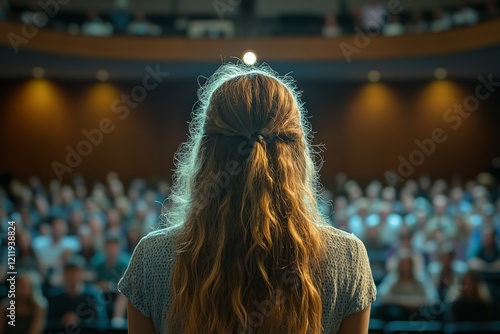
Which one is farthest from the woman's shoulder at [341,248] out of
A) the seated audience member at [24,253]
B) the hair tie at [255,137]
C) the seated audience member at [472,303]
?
the seated audience member at [24,253]

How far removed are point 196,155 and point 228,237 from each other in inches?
7.1

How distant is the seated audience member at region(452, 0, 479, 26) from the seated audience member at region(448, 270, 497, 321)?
352 inches

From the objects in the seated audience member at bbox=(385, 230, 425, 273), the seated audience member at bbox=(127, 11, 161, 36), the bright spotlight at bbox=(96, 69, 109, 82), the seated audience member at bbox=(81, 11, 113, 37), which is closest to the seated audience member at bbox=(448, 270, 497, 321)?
the seated audience member at bbox=(385, 230, 425, 273)

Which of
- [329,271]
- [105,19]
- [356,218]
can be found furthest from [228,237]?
[105,19]

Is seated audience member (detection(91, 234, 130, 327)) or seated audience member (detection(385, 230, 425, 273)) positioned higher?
seated audience member (detection(385, 230, 425, 273))

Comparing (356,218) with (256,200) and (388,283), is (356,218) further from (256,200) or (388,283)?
(256,200)

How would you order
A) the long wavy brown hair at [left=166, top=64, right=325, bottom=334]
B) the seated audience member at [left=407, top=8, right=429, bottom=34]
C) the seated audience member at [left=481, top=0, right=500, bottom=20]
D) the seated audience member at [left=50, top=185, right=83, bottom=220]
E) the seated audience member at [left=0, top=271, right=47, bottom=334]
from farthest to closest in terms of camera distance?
the seated audience member at [left=407, top=8, right=429, bottom=34]
the seated audience member at [left=481, top=0, right=500, bottom=20]
the seated audience member at [left=50, top=185, right=83, bottom=220]
the seated audience member at [left=0, top=271, right=47, bottom=334]
the long wavy brown hair at [left=166, top=64, right=325, bottom=334]

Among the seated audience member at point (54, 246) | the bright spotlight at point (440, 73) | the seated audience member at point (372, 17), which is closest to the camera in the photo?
the seated audience member at point (54, 246)

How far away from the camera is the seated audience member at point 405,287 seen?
5.87 m

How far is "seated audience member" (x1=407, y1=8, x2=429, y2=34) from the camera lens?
554 inches

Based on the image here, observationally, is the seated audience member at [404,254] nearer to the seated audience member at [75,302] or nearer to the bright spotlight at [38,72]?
the seated audience member at [75,302]

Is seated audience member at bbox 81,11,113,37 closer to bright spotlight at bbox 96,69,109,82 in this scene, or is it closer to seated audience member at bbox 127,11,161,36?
seated audience member at bbox 127,11,161,36

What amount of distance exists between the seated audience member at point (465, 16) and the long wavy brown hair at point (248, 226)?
42.7ft

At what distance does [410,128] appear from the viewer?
647 inches
